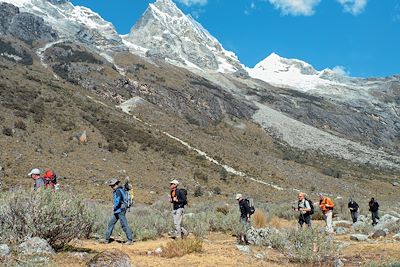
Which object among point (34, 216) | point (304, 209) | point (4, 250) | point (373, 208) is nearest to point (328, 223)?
point (304, 209)

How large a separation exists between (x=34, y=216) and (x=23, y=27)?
423 feet

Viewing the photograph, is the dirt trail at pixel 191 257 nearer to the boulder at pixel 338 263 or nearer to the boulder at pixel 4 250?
the boulder at pixel 4 250

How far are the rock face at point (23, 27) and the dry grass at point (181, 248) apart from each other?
120 m

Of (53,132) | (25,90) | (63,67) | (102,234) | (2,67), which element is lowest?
(102,234)

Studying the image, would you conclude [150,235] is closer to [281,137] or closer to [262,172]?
[262,172]

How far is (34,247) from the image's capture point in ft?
27.7

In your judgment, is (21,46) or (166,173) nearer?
(166,173)

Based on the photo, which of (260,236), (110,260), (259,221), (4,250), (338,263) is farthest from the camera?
(259,221)

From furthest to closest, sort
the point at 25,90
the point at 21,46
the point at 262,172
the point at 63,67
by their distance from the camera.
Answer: the point at 21,46, the point at 63,67, the point at 262,172, the point at 25,90

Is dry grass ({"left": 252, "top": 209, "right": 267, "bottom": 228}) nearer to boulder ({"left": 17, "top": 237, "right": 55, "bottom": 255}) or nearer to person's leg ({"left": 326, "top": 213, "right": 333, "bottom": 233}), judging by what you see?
person's leg ({"left": 326, "top": 213, "right": 333, "bottom": 233})

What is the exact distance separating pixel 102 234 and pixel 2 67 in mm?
58213

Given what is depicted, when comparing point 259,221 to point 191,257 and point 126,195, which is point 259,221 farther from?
point 191,257

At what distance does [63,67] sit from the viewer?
303 ft

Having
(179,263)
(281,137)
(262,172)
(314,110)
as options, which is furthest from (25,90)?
(314,110)
